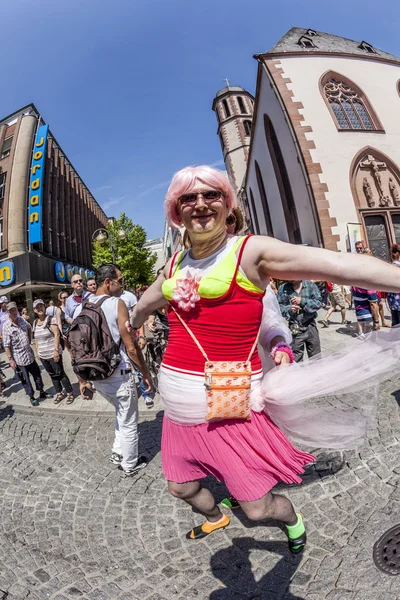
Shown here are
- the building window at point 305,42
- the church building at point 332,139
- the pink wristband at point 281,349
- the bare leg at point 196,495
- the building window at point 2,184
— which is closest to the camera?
the pink wristband at point 281,349

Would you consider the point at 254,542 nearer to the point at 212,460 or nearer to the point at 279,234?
the point at 212,460

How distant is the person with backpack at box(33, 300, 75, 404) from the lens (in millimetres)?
5895

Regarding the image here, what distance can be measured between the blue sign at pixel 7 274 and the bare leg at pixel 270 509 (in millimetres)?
22667

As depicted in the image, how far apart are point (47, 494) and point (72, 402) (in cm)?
277

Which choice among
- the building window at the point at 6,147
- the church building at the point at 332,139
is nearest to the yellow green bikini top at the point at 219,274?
the church building at the point at 332,139

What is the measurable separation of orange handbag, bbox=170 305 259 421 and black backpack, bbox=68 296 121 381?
167 cm

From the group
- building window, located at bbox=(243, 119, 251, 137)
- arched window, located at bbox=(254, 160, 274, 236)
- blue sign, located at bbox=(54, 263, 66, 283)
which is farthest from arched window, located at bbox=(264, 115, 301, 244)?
building window, located at bbox=(243, 119, 251, 137)

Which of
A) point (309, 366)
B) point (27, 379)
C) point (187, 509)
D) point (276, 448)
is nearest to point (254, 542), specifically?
point (187, 509)

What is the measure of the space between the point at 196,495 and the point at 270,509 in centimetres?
50

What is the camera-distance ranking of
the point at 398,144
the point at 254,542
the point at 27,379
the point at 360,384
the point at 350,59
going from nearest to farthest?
the point at 360,384 → the point at 254,542 → the point at 27,379 → the point at 398,144 → the point at 350,59

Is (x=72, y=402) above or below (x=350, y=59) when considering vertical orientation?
below

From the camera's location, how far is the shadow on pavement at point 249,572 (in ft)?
6.36

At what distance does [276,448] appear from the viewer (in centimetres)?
187

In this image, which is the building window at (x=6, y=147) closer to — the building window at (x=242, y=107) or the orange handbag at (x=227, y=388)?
the building window at (x=242, y=107)
